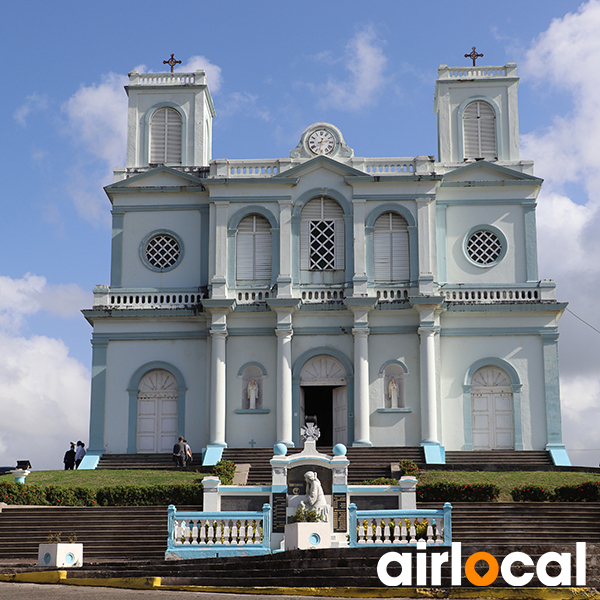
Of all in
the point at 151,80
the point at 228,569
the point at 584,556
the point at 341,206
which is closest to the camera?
the point at 584,556

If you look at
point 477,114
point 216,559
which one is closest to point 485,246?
point 477,114

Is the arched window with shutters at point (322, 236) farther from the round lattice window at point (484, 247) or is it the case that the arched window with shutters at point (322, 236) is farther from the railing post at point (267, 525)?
the railing post at point (267, 525)

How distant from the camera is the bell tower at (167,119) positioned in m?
37.3

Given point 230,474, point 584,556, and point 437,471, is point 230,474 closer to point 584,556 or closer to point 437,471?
point 437,471

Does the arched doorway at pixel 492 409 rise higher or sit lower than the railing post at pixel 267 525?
higher

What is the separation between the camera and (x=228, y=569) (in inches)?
710

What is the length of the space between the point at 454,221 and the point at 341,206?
4185mm

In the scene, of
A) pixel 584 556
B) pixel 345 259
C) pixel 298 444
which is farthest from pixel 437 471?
pixel 584 556

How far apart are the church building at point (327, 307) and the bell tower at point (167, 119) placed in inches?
42.4

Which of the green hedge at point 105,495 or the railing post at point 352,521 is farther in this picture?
the green hedge at point 105,495

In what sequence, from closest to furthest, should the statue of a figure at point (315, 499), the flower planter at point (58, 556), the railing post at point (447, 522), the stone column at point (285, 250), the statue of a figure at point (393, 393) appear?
the flower planter at point (58, 556)
the railing post at point (447, 522)
the statue of a figure at point (315, 499)
the statue of a figure at point (393, 393)
the stone column at point (285, 250)

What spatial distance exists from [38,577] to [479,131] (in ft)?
81.4

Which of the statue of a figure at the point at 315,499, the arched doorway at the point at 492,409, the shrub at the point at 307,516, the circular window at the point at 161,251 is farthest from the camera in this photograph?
the circular window at the point at 161,251

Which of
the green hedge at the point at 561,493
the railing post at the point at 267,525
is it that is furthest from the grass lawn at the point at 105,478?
the green hedge at the point at 561,493
